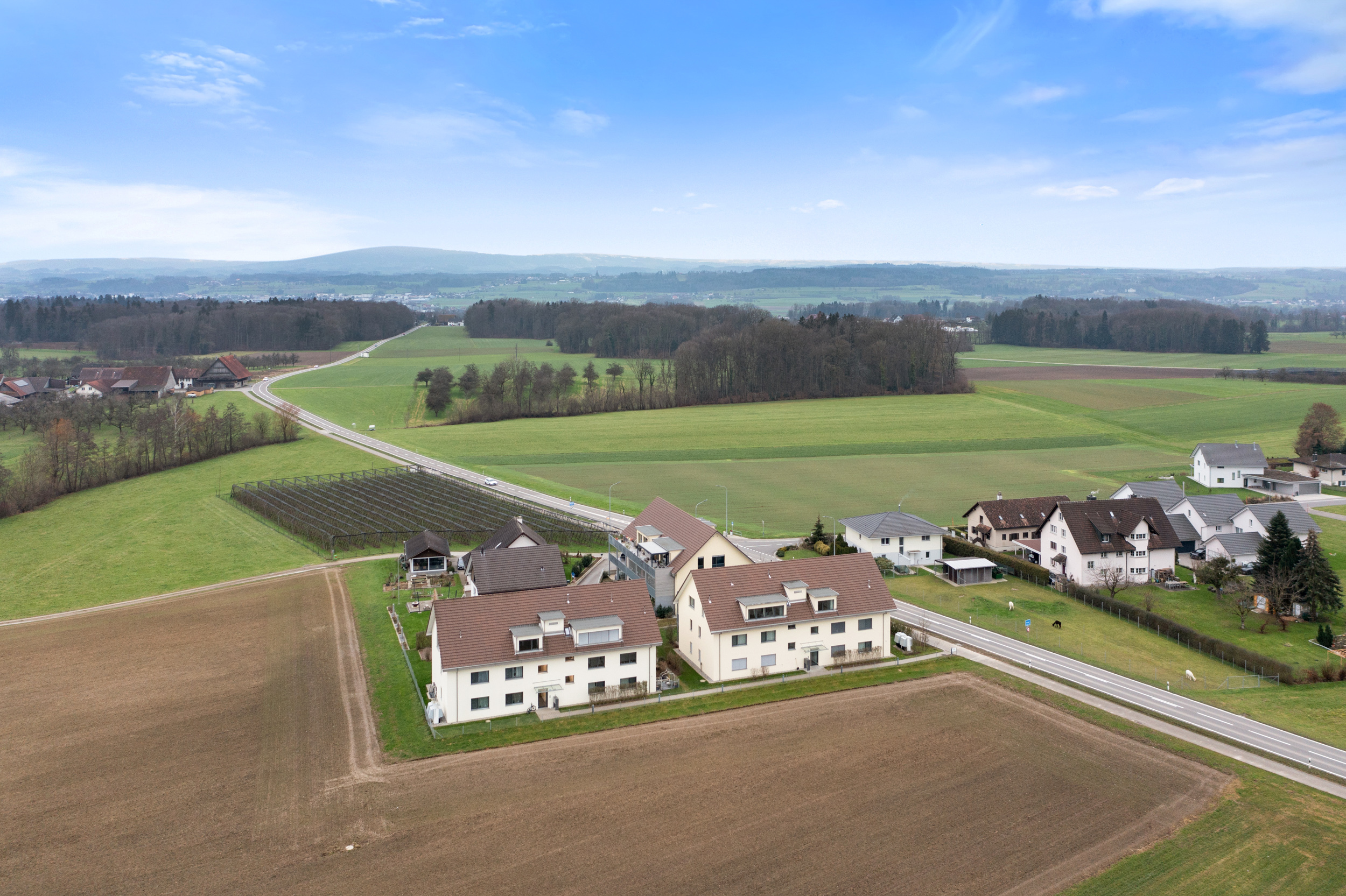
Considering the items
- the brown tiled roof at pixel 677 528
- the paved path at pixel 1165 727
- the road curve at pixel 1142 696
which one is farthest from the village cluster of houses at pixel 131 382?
the paved path at pixel 1165 727

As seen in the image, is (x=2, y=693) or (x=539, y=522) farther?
(x=539, y=522)

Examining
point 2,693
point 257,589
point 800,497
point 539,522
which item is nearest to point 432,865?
point 2,693

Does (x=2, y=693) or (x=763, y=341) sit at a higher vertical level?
(x=763, y=341)

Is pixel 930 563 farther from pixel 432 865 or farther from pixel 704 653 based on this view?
pixel 432 865

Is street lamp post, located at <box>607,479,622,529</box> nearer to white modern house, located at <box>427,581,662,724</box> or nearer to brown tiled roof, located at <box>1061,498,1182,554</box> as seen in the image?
white modern house, located at <box>427,581,662,724</box>

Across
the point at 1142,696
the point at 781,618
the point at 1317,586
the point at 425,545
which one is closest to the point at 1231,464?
the point at 1317,586

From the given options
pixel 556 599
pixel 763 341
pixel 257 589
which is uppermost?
pixel 763 341

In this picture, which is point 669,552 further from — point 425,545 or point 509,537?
point 425,545
